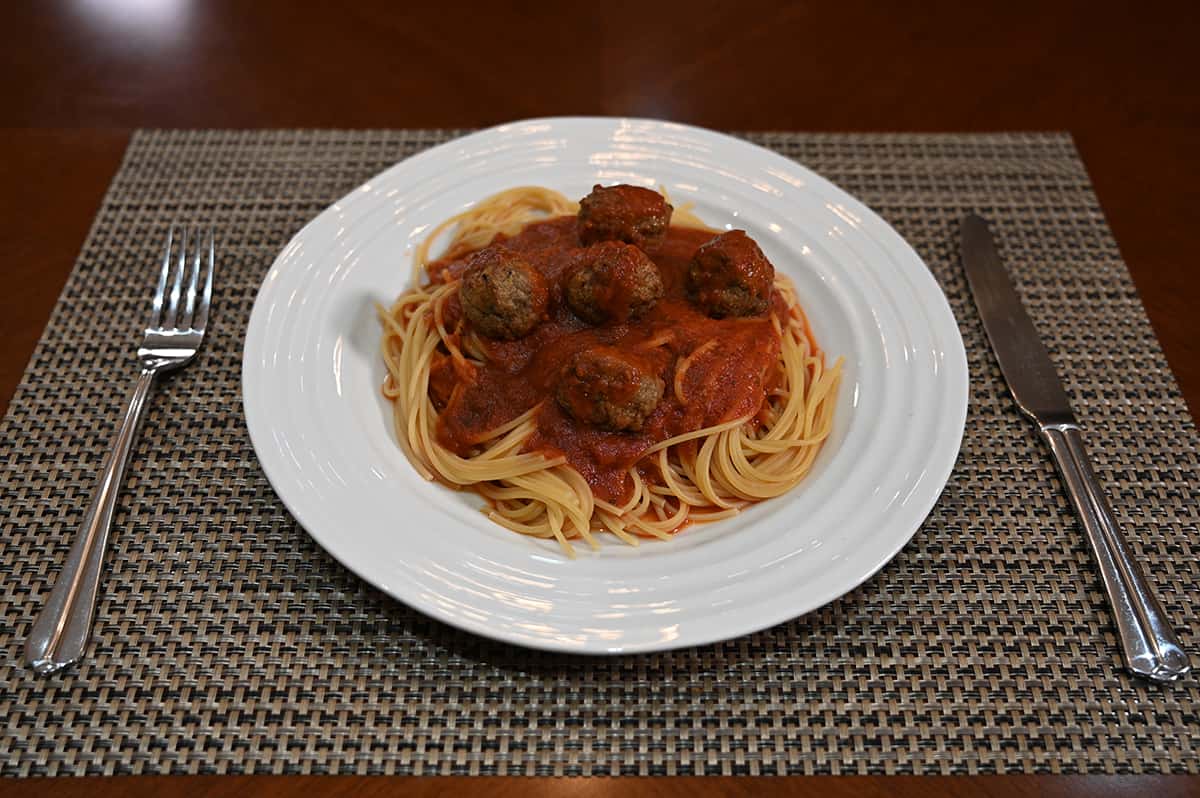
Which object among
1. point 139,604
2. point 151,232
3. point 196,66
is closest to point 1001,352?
point 139,604

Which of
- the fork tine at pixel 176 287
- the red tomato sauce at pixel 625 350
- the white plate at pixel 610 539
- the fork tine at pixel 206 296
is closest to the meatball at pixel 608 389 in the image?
the red tomato sauce at pixel 625 350

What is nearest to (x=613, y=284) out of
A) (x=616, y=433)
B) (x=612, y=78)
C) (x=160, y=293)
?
(x=616, y=433)

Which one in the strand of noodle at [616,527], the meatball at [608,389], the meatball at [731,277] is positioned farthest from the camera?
the meatball at [731,277]

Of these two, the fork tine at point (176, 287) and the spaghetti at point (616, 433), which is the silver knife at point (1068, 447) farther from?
the fork tine at point (176, 287)

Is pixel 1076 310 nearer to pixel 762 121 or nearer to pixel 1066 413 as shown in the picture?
pixel 1066 413

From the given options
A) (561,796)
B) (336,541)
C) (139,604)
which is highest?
(336,541)

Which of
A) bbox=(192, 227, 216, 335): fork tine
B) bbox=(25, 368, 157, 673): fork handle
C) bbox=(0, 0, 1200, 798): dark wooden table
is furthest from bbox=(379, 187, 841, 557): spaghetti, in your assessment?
bbox=(0, 0, 1200, 798): dark wooden table

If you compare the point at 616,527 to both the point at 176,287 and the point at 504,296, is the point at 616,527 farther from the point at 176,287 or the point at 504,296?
the point at 176,287
